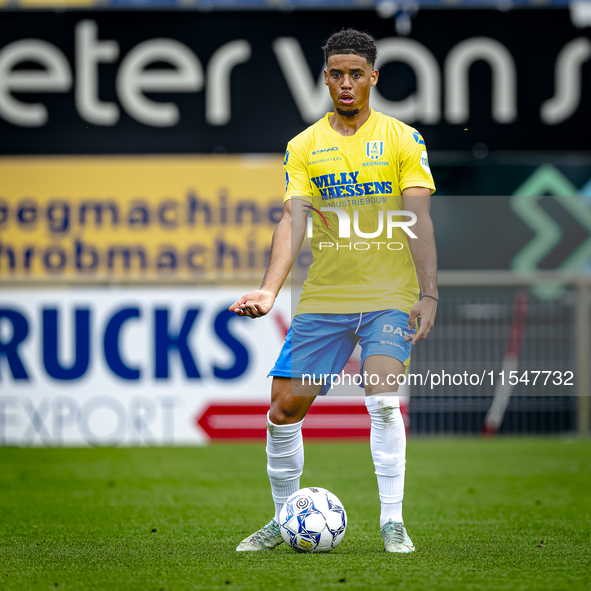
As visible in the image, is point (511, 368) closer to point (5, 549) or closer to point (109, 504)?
point (109, 504)

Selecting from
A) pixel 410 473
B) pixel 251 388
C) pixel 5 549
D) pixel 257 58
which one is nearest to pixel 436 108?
pixel 257 58

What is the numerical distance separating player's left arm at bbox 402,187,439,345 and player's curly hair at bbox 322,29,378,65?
595 mm

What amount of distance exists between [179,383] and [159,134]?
98.5 inches

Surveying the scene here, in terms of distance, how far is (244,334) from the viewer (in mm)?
9664

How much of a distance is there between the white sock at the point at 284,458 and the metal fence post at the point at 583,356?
6357mm

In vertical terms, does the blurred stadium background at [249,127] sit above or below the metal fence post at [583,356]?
above

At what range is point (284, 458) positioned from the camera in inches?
176

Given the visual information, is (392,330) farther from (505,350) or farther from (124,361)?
(505,350)

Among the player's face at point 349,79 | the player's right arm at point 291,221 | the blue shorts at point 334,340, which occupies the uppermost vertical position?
the player's face at point 349,79

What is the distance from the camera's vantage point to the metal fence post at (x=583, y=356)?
10227 millimetres

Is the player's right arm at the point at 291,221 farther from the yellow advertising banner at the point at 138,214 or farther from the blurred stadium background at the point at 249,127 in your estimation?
the yellow advertising banner at the point at 138,214

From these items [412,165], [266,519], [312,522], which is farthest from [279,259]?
[266,519]

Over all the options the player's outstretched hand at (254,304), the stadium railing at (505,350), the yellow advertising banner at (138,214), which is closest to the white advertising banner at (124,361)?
the yellow advertising banner at (138,214)

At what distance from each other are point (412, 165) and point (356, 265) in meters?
0.48
